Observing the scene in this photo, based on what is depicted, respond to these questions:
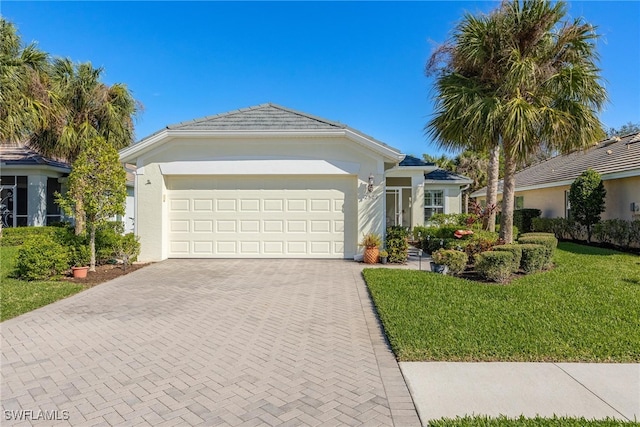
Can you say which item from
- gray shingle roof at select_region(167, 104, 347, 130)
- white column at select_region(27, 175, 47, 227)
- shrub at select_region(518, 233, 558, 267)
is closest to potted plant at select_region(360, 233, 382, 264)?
gray shingle roof at select_region(167, 104, 347, 130)

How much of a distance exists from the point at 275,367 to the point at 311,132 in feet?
27.8

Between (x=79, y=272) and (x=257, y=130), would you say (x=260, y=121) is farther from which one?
(x=79, y=272)

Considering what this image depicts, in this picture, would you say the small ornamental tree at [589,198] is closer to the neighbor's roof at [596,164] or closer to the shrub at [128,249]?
the neighbor's roof at [596,164]

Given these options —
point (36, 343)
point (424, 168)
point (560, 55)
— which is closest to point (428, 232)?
point (424, 168)

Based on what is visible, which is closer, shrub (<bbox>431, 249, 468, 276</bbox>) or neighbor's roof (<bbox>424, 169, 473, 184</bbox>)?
shrub (<bbox>431, 249, 468, 276</bbox>)

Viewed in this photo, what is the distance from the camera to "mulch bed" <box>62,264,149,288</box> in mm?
8703

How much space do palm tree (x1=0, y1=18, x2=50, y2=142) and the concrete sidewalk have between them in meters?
14.2

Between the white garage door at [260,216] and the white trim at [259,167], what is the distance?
1.04 feet

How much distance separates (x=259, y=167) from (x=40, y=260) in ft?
20.5

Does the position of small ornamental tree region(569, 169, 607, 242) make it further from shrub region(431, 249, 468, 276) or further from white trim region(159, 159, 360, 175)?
white trim region(159, 159, 360, 175)

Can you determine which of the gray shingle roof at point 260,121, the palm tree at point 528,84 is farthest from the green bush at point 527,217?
the gray shingle roof at point 260,121

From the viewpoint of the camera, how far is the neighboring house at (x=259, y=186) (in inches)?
458

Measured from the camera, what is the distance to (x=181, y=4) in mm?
11008

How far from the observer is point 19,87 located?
470 inches
